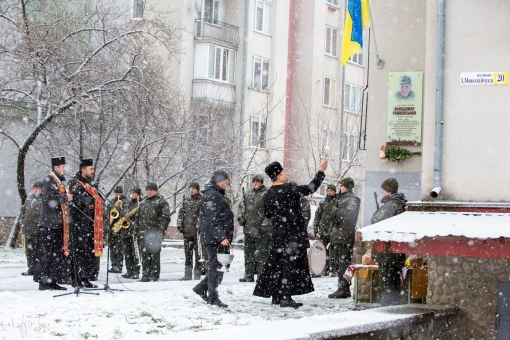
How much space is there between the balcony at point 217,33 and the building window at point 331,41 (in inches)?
214

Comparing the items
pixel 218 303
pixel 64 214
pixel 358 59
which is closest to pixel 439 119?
pixel 218 303

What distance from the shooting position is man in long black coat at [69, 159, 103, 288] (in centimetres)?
1132

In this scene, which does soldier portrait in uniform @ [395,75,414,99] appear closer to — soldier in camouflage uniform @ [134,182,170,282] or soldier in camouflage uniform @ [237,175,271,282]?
soldier in camouflage uniform @ [237,175,271,282]

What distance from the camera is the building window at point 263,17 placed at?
35950mm

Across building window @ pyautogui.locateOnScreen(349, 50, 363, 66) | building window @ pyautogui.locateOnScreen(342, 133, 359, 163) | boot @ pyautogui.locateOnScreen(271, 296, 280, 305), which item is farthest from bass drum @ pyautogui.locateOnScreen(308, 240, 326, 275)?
building window @ pyautogui.locateOnScreen(349, 50, 363, 66)

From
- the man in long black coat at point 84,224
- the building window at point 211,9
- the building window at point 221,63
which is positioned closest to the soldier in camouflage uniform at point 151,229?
the man in long black coat at point 84,224

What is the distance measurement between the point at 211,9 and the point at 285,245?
2604cm

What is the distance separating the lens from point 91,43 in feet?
74.3

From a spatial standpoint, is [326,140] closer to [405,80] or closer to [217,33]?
[217,33]

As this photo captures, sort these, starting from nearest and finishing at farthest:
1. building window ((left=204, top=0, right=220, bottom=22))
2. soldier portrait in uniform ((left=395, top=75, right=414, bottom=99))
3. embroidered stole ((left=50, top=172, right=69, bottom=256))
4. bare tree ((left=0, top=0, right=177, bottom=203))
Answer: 1. embroidered stole ((left=50, top=172, right=69, bottom=256))
2. soldier portrait in uniform ((left=395, top=75, right=414, bottom=99))
3. bare tree ((left=0, top=0, right=177, bottom=203))
4. building window ((left=204, top=0, right=220, bottom=22))

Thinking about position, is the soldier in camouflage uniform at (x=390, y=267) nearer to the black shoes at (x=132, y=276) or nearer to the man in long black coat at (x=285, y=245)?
the man in long black coat at (x=285, y=245)

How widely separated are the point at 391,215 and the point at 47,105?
1324 cm

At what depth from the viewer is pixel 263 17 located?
119ft

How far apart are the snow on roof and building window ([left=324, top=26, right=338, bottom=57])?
96.1 feet
